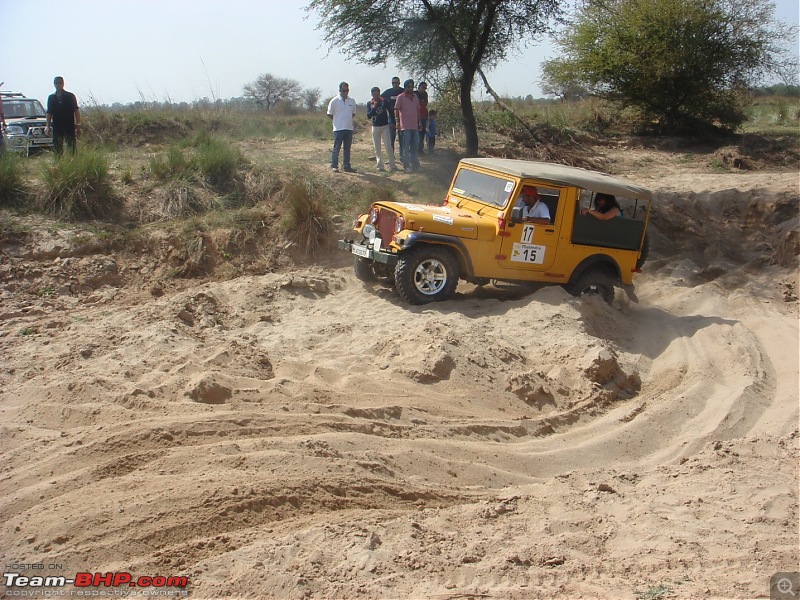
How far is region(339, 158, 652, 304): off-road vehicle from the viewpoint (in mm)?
8578

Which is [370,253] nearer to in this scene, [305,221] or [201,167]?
[305,221]

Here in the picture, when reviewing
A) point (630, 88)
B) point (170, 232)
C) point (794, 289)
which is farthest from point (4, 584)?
point (630, 88)

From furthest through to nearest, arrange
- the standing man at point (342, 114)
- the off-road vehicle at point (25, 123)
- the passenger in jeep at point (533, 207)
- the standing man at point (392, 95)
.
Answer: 1. the off-road vehicle at point (25, 123)
2. the standing man at point (392, 95)
3. the standing man at point (342, 114)
4. the passenger in jeep at point (533, 207)

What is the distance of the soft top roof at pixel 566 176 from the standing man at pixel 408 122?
3843mm

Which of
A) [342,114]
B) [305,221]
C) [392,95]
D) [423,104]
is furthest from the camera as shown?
[423,104]

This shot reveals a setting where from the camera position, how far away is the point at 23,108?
52.4 ft

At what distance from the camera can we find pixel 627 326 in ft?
30.1

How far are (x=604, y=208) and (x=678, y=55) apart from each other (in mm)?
13211

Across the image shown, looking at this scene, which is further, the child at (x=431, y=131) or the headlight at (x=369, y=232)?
the child at (x=431, y=131)

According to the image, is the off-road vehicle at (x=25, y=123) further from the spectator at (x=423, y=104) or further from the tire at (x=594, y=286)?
the tire at (x=594, y=286)

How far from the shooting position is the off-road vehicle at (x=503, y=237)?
8.58 metres

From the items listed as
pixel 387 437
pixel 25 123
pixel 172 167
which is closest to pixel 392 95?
pixel 172 167

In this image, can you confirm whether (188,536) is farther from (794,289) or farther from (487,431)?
(794,289)

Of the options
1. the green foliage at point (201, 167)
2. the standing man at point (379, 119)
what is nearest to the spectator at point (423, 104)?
the standing man at point (379, 119)
